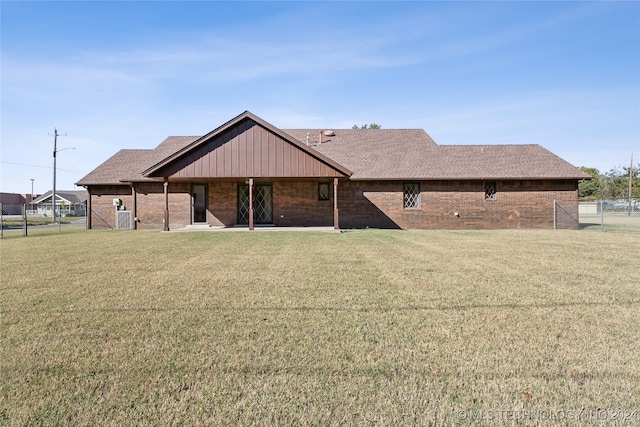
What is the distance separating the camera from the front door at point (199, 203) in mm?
18734

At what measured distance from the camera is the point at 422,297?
202 inches

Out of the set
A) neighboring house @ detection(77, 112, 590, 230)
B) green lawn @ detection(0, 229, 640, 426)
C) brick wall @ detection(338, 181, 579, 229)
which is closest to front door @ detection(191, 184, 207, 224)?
neighboring house @ detection(77, 112, 590, 230)

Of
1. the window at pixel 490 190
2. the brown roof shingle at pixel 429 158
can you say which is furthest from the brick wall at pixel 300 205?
the window at pixel 490 190

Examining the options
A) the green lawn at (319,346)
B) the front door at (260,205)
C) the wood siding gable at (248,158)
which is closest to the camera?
the green lawn at (319,346)

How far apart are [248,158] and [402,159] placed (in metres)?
8.39

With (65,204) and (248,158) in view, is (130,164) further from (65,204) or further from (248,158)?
(65,204)

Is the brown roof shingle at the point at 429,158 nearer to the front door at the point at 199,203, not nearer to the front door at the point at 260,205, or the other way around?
the front door at the point at 260,205

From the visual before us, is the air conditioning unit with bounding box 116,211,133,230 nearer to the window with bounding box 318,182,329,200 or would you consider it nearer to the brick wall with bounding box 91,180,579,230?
the brick wall with bounding box 91,180,579,230

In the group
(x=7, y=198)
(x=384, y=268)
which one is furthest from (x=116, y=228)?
(x=7, y=198)

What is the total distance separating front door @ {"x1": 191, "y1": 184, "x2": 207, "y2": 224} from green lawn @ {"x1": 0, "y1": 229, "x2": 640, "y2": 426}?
11765mm

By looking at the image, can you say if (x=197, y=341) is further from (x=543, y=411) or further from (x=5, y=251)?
(x=5, y=251)

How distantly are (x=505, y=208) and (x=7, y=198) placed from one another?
108483 millimetres

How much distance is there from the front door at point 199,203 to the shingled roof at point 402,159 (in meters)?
2.17

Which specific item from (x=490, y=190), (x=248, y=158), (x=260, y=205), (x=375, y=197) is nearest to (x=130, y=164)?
(x=260, y=205)
